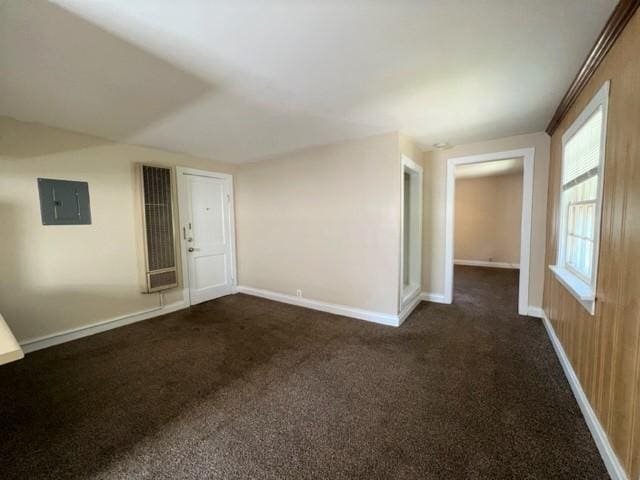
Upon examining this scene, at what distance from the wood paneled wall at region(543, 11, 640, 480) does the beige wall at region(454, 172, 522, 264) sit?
5.42 metres

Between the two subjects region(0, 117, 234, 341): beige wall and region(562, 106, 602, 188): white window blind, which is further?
region(0, 117, 234, 341): beige wall

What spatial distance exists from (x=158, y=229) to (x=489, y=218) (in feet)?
24.4

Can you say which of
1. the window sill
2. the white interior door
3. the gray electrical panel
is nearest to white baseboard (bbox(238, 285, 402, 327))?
the white interior door

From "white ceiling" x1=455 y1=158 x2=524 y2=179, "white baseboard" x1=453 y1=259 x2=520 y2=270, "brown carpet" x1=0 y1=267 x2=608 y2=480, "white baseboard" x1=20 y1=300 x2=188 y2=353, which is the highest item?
"white ceiling" x1=455 y1=158 x2=524 y2=179

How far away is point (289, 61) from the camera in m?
1.68

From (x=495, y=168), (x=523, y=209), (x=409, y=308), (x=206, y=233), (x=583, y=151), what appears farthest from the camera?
(x=495, y=168)

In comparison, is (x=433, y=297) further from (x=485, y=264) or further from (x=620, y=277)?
(x=485, y=264)

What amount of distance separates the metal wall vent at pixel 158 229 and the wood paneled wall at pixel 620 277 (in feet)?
14.5

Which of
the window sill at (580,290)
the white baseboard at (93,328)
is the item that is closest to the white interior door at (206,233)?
the white baseboard at (93,328)

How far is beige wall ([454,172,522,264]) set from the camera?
6352 millimetres

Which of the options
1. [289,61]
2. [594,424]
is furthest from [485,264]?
[289,61]

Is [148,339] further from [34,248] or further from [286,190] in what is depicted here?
[286,190]

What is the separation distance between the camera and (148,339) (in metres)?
2.92

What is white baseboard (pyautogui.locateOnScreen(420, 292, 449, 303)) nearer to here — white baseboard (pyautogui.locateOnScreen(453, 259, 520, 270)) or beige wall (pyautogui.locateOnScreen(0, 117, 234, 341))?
white baseboard (pyautogui.locateOnScreen(453, 259, 520, 270))
